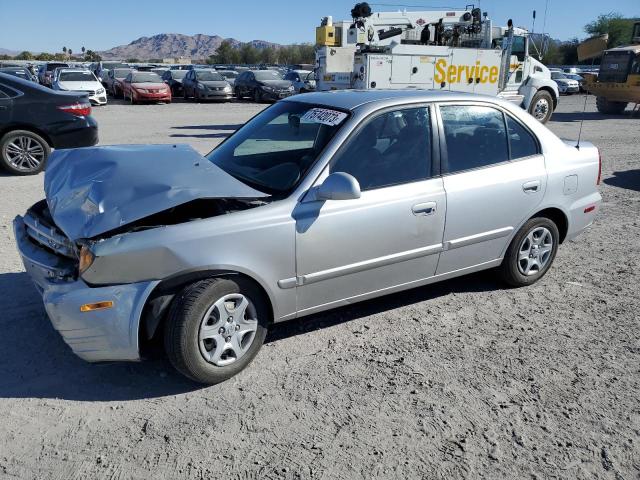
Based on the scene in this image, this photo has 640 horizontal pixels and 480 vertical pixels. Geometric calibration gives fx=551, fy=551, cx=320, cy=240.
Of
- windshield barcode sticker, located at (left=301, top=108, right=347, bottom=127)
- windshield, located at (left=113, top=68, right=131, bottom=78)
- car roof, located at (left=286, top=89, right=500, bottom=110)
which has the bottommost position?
windshield barcode sticker, located at (left=301, top=108, right=347, bottom=127)

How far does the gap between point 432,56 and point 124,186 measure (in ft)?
41.0

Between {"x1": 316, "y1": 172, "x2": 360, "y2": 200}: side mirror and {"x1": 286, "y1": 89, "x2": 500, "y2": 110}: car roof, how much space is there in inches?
29.3

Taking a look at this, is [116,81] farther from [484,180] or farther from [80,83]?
[484,180]

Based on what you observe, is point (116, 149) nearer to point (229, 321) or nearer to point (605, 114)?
point (229, 321)

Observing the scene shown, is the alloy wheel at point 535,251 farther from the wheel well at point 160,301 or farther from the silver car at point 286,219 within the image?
the wheel well at point 160,301

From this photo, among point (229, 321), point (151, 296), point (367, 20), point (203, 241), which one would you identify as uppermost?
point (367, 20)

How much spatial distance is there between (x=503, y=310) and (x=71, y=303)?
3195mm

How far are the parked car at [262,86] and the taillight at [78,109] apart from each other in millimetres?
15848

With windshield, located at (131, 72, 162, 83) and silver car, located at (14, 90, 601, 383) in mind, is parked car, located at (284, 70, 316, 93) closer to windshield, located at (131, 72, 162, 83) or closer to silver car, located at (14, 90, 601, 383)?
windshield, located at (131, 72, 162, 83)

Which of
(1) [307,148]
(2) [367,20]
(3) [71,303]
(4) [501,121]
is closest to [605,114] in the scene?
(2) [367,20]

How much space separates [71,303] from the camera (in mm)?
2994

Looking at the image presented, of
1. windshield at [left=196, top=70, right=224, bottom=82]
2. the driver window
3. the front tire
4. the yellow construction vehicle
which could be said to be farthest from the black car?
the yellow construction vehicle

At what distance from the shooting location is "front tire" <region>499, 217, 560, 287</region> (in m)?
4.62

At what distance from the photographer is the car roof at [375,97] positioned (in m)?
4.02
